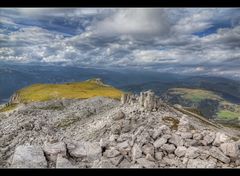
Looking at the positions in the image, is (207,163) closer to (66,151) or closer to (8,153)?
(66,151)

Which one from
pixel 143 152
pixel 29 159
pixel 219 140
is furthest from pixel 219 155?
pixel 29 159

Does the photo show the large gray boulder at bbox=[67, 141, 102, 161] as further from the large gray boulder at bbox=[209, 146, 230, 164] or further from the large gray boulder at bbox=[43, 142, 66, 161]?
the large gray boulder at bbox=[209, 146, 230, 164]

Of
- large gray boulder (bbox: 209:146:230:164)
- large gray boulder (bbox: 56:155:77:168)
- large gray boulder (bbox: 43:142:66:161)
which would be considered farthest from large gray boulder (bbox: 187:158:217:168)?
large gray boulder (bbox: 43:142:66:161)

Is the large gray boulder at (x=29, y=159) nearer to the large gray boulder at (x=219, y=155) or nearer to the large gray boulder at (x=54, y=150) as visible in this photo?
the large gray boulder at (x=54, y=150)

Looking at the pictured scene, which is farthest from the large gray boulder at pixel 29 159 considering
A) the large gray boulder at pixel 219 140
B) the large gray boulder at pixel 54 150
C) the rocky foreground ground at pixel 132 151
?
the large gray boulder at pixel 219 140

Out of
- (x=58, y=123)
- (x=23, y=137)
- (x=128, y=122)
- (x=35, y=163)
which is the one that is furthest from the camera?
(x=58, y=123)

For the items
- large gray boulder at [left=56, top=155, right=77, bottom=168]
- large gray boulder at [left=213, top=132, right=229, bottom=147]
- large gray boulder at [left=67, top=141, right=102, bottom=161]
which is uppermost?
large gray boulder at [left=213, top=132, right=229, bottom=147]
